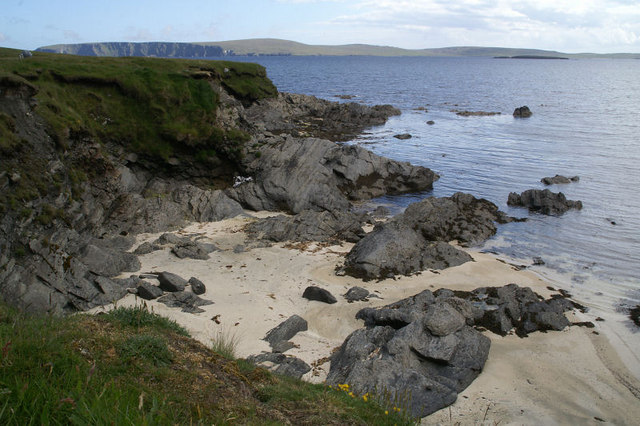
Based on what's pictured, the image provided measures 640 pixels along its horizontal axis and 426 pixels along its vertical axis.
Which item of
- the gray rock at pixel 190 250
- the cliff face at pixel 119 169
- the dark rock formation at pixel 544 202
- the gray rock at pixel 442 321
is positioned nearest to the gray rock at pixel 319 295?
the gray rock at pixel 442 321

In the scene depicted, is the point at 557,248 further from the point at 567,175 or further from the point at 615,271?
the point at 567,175

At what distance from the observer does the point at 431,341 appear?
1459 centimetres

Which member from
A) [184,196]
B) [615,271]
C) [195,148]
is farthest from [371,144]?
[615,271]

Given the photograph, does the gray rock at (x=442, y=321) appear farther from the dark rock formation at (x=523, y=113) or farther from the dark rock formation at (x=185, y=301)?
the dark rock formation at (x=523, y=113)

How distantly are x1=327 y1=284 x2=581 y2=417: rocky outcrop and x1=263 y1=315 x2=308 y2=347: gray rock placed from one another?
2078 millimetres

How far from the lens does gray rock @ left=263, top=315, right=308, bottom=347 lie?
51.3ft

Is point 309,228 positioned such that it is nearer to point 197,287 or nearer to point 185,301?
point 197,287

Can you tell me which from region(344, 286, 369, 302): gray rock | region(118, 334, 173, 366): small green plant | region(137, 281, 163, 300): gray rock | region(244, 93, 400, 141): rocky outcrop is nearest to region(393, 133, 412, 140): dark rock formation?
region(244, 93, 400, 141): rocky outcrop

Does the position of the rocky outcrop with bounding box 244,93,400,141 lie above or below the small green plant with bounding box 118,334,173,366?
above

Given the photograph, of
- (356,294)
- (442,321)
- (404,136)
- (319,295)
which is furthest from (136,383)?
(404,136)

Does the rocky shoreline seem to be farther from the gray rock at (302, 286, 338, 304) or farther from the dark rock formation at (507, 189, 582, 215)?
the dark rock formation at (507, 189, 582, 215)

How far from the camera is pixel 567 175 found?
41.6 m

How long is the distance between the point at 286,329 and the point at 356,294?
13.5 ft

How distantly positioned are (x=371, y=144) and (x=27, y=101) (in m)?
36.9
